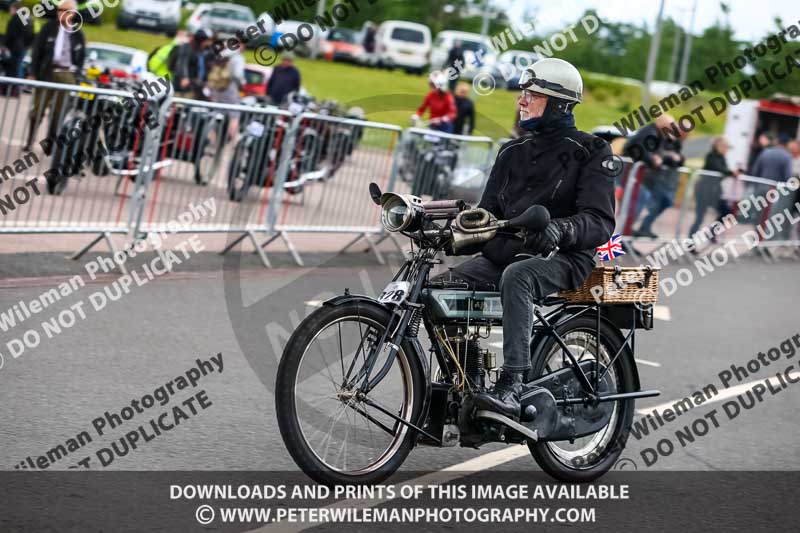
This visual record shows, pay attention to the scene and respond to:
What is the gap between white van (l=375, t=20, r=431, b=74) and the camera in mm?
53000

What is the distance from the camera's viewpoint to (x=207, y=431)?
629 cm

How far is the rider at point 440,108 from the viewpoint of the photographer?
19250 mm

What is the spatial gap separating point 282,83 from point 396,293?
15.3 m

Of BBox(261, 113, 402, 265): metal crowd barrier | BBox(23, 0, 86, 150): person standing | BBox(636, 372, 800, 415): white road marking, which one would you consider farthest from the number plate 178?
BBox(23, 0, 86, 150): person standing

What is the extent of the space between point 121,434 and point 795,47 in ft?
114

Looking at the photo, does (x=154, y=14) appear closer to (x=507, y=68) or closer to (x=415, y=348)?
(x=507, y=68)

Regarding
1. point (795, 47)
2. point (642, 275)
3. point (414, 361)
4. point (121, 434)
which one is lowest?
point (121, 434)

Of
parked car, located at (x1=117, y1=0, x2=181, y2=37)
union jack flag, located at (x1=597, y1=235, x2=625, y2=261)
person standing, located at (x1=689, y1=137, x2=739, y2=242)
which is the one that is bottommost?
union jack flag, located at (x1=597, y1=235, x2=625, y2=261)

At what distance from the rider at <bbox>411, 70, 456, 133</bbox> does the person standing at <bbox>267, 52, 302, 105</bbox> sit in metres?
2.17

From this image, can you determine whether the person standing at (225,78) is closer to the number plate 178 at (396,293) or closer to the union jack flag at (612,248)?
the union jack flag at (612,248)

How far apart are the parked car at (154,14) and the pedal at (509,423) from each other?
1713 inches

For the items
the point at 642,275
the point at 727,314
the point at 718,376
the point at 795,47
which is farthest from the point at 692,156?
the point at 642,275

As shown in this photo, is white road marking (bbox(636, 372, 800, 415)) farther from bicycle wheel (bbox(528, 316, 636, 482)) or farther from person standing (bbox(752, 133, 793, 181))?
person standing (bbox(752, 133, 793, 181))

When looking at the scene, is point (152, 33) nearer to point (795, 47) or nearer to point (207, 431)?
point (795, 47)
